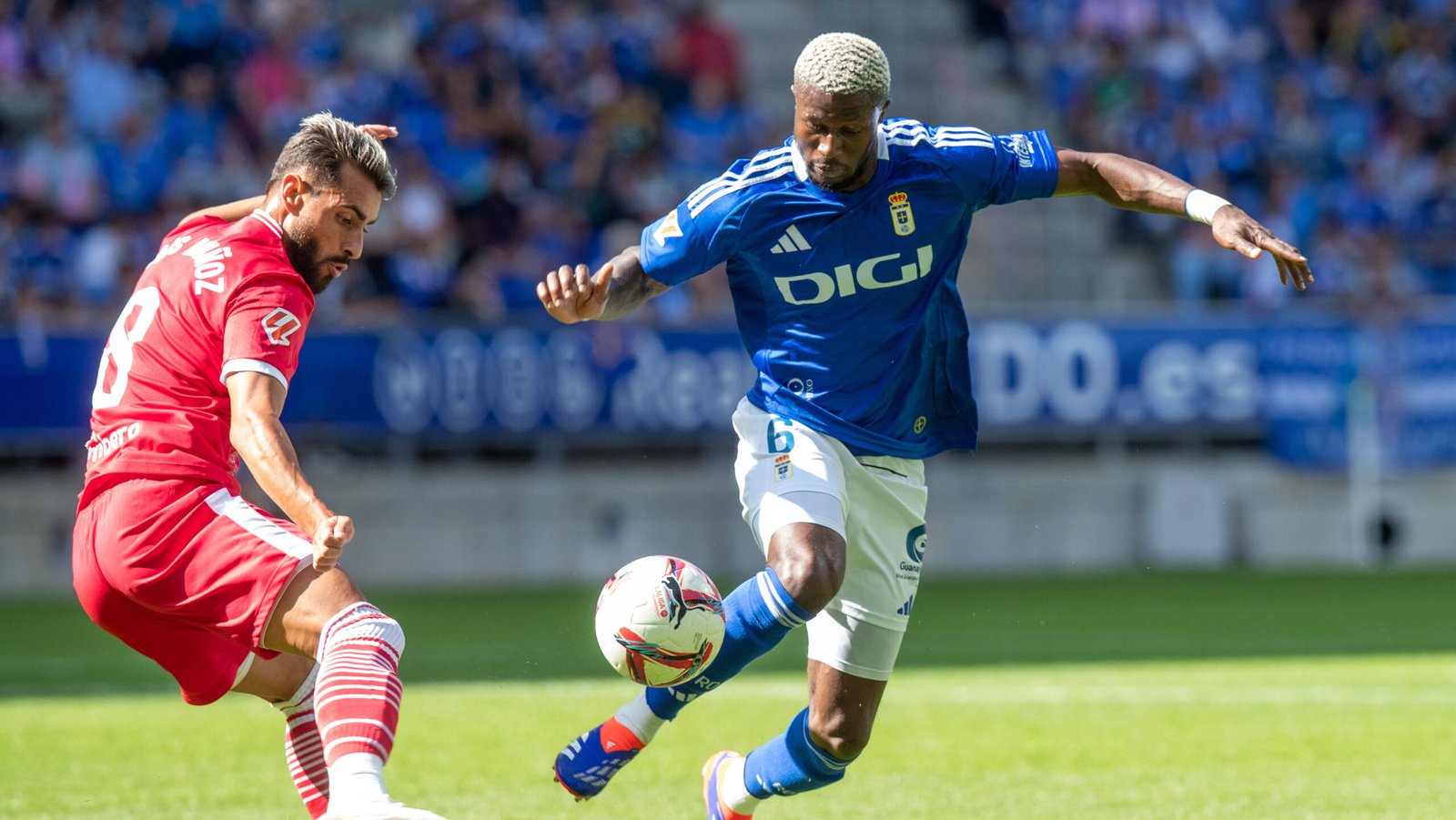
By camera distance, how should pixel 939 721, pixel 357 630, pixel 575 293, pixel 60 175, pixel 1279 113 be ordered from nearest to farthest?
pixel 357 630
pixel 575 293
pixel 939 721
pixel 60 175
pixel 1279 113

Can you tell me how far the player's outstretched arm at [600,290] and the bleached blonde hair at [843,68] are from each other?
30.4 inches

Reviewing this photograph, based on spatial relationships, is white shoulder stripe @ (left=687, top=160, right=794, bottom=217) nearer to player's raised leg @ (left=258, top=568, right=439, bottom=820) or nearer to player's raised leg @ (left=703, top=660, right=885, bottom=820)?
player's raised leg @ (left=703, top=660, right=885, bottom=820)

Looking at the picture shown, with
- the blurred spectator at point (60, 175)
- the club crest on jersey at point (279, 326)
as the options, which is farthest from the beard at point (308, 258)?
the blurred spectator at point (60, 175)

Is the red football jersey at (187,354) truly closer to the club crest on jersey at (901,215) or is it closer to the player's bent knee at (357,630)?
the player's bent knee at (357,630)

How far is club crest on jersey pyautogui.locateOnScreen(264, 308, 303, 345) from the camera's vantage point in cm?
463

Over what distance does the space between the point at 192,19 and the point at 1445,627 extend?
12.5 m

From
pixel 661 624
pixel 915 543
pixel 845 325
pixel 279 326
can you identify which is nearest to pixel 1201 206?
pixel 845 325

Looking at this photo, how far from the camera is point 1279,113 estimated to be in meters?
20.2

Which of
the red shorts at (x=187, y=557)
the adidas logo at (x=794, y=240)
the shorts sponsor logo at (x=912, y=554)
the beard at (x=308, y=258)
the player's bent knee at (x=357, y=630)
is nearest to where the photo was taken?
the player's bent knee at (x=357, y=630)

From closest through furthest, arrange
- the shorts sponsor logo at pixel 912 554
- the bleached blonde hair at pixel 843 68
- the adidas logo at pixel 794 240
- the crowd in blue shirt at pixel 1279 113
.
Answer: the bleached blonde hair at pixel 843 68 < the adidas logo at pixel 794 240 < the shorts sponsor logo at pixel 912 554 < the crowd in blue shirt at pixel 1279 113

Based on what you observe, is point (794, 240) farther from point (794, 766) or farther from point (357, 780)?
point (357, 780)

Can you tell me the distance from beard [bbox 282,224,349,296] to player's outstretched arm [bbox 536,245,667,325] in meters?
0.64

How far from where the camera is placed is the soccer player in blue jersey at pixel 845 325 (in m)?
5.68

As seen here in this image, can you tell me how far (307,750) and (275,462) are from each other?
4.07 feet
